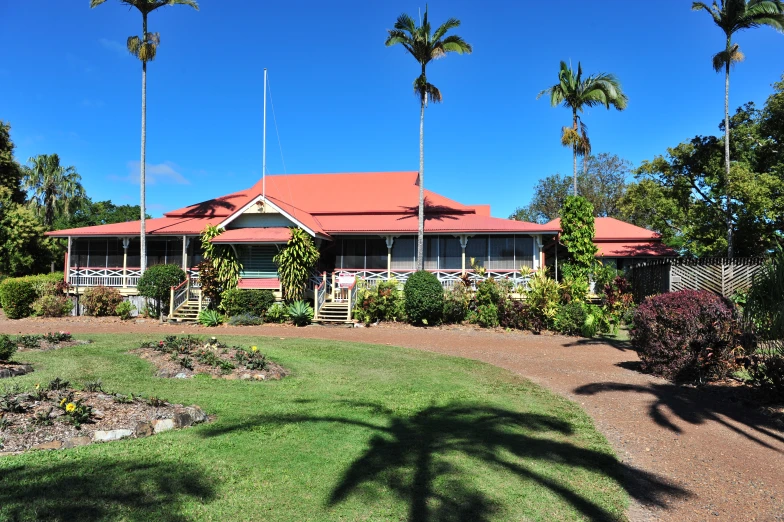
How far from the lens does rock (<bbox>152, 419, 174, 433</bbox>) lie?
18.4 ft

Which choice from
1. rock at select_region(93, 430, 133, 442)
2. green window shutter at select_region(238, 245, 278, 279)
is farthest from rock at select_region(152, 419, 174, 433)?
green window shutter at select_region(238, 245, 278, 279)

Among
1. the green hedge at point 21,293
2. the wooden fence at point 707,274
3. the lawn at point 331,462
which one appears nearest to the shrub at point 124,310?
the green hedge at point 21,293

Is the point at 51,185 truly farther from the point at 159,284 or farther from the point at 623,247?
the point at 623,247

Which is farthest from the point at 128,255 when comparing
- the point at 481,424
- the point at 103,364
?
the point at 481,424

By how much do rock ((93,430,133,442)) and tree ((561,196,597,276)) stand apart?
58.8ft

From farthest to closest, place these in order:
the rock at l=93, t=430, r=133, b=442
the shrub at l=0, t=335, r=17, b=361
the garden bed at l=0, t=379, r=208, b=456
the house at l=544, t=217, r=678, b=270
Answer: the house at l=544, t=217, r=678, b=270 → the shrub at l=0, t=335, r=17, b=361 → the rock at l=93, t=430, r=133, b=442 → the garden bed at l=0, t=379, r=208, b=456

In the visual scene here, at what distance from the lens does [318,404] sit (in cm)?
734

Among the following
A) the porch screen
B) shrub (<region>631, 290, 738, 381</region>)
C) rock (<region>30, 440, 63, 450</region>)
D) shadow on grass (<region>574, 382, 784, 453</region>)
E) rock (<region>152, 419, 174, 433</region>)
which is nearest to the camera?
rock (<region>30, 440, 63, 450</region>)

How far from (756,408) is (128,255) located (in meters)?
26.3

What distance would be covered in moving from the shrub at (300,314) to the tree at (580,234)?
10908 millimetres

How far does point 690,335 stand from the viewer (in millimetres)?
9570

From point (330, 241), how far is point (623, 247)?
18.3 m

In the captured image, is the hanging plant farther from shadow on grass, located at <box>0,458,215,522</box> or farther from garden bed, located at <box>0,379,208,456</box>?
shadow on grass, located at <box>0,458,215,522</box>

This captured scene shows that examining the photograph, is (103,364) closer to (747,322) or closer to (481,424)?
(481,424)
